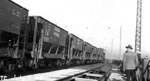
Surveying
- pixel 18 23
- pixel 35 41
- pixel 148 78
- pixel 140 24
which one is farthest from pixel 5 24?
pixel 140 24

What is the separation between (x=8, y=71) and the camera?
12.0 meters

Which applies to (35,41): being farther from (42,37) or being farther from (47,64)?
(47,64)

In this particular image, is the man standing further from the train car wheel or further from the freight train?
the train car wheel

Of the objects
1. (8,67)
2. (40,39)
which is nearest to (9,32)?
(8,67)

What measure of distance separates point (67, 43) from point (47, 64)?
18.8 feet

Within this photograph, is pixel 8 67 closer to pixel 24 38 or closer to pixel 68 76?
pixel 24 38

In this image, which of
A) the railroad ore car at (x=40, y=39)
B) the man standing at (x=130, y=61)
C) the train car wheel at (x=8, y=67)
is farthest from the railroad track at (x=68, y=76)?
the man standing at (x=130, y=61)

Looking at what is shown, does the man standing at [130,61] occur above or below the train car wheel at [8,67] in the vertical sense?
above

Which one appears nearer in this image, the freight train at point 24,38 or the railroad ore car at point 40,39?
the freight train at point 24,38

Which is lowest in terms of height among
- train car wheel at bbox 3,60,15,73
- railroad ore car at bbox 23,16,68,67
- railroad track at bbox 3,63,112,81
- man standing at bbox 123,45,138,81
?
railroad track at bbox 3,63,112,81

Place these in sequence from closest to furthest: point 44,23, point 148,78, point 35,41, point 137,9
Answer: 1. point 148,78
2. point 35,41
3. point 44,23
4. point 137,9

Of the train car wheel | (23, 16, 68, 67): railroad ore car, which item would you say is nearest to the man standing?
the train car wheel

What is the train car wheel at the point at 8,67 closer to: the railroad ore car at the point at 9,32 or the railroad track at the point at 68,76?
the railroad ore car at the point at 9,32

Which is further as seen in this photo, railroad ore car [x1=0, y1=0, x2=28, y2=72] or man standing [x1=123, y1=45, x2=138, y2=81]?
railroad ore car [x1=0, y1=0, x2=28, y2=72]
